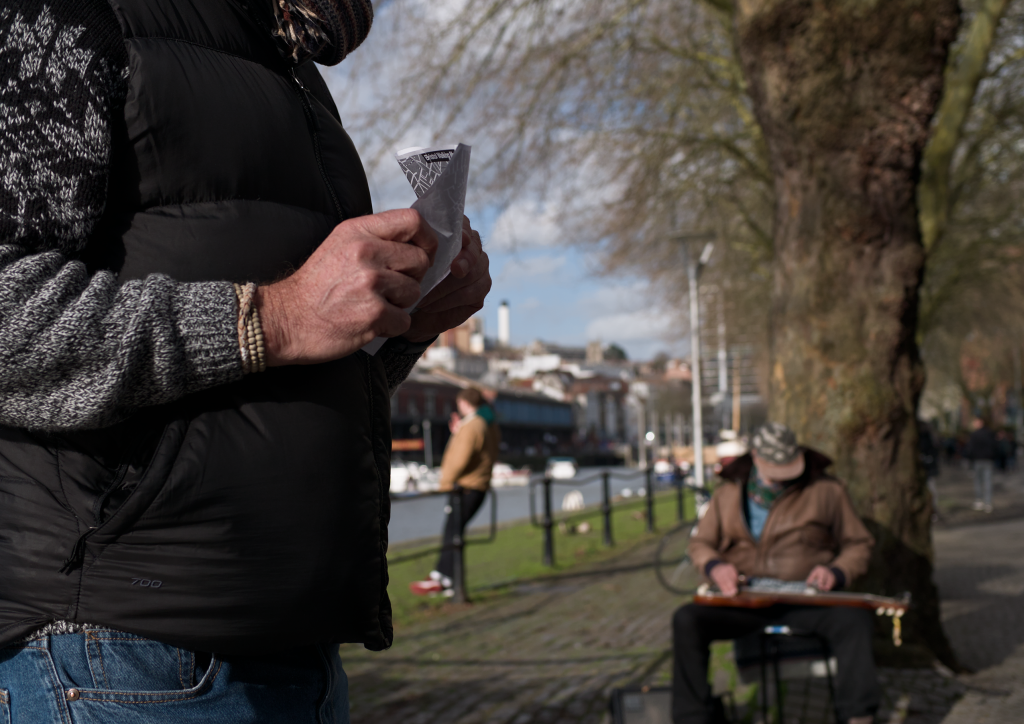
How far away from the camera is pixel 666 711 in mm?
4469

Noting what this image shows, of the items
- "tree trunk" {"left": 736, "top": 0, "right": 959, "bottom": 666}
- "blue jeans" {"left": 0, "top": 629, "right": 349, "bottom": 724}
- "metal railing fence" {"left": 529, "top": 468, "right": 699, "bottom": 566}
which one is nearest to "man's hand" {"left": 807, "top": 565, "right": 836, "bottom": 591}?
"tree trunk" {"left": 736, "top": 0, "right": 959, "bottom": 666}

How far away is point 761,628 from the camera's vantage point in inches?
186

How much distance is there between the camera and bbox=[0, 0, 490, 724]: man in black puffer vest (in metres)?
1.18

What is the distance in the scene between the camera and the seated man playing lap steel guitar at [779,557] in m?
4.42

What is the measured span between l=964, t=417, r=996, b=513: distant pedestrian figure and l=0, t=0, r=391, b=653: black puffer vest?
20321 mm

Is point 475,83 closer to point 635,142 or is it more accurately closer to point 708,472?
point 635,142

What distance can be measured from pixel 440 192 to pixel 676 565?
8.99 meters

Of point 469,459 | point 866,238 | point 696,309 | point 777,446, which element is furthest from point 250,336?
point 696,309

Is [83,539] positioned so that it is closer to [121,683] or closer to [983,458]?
[121,683]

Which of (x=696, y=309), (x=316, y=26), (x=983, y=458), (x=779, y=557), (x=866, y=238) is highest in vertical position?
(x=696, y=309)

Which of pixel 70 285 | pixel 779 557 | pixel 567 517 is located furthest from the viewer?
pixel 567 517

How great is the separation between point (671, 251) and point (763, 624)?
1398 cm

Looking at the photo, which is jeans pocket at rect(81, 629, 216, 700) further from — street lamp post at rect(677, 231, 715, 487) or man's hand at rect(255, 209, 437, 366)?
street lamp post at rect(677, 231, 715, 487)

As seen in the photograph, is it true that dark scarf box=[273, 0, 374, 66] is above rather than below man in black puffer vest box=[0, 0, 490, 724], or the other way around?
above
